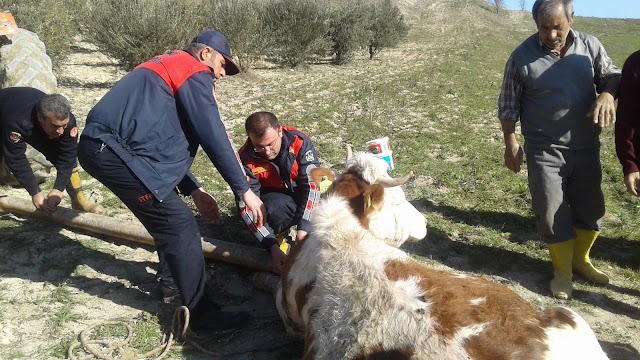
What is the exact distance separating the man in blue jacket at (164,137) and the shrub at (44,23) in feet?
31.5

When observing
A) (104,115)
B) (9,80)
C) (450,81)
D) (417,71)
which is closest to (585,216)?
(104,115)

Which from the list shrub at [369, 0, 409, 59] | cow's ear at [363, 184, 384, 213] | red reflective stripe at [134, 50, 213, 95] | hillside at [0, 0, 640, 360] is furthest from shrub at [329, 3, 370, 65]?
cow's ear at [363, 184, 384, 213]

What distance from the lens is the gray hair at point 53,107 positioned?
4.85 meters

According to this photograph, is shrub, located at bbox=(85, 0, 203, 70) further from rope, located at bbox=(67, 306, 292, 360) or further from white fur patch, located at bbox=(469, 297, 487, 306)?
white fur patch, located at bbox=(469, 297, 487, 306)

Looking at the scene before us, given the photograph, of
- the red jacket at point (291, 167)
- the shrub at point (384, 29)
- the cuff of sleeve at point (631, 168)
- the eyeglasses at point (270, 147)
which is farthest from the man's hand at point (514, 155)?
the shrub at point (384, 29)

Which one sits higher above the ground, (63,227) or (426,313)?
(426,313)

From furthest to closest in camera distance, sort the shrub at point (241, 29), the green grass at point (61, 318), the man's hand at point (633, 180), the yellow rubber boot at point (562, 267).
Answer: the shrub at point (241, 29) < the yellow rubber boot at point (562, 267) < the man's hand at point (633, 180) < the green grass at point (61, 318)

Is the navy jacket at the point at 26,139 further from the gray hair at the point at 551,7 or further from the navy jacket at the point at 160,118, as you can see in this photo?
the gray hair at the point at 551,7

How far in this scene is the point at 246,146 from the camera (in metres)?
4.82

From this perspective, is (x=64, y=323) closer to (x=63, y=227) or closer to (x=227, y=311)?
(x=227, y=311)

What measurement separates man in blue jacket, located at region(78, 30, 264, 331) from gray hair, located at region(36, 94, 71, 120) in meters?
1.38

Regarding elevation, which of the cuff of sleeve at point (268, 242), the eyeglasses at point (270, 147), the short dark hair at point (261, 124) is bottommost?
the cuff of sleeve at point (268, 242)

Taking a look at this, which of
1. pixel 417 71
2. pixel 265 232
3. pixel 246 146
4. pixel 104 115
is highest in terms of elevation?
pixel 104 115

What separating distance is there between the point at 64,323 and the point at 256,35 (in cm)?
1299
